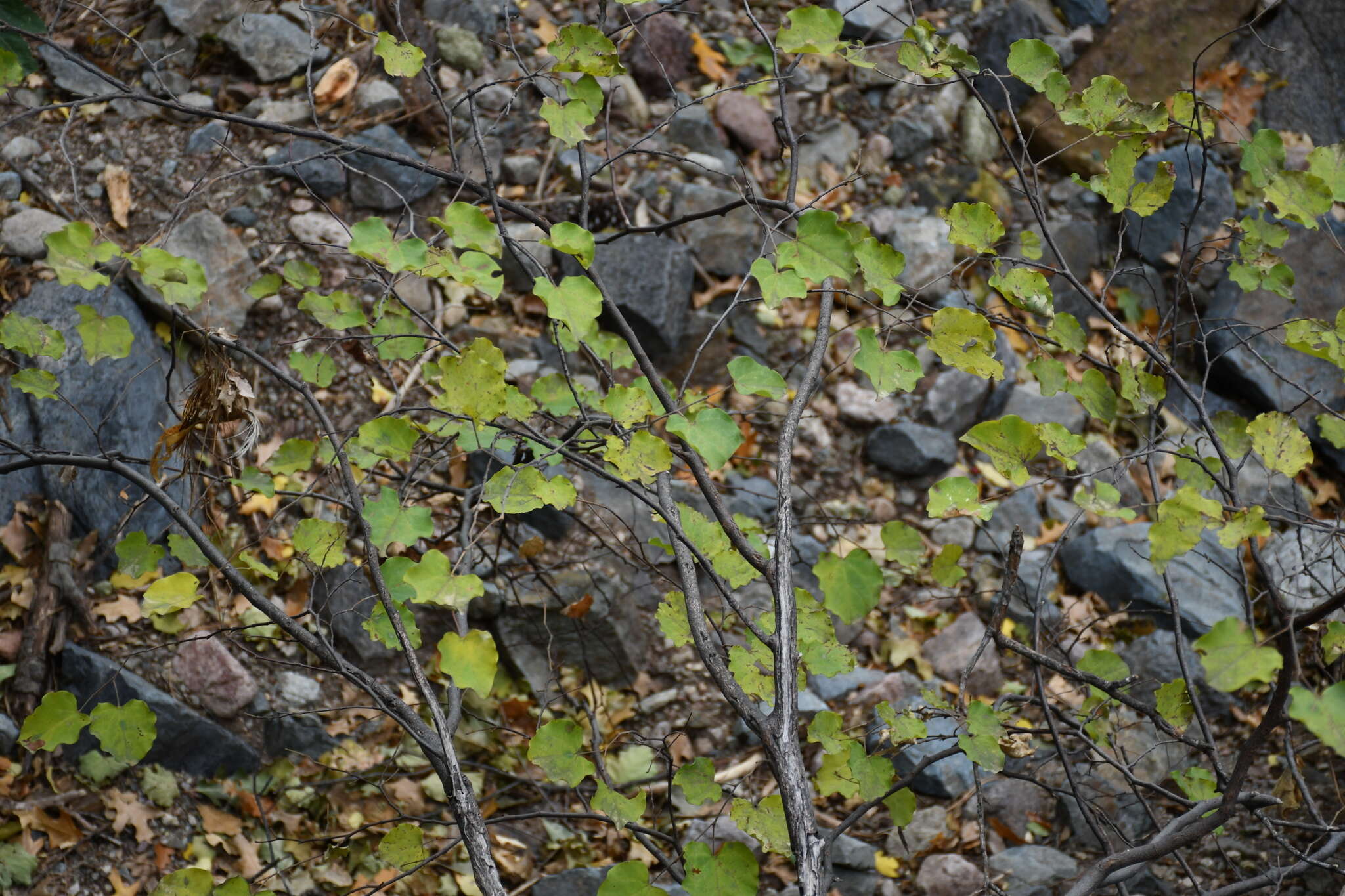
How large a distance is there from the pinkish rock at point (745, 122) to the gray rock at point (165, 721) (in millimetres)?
2977

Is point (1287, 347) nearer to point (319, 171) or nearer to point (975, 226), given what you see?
point (975, 226)

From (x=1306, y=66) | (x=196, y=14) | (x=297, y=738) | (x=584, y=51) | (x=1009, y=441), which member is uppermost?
(x=1306, y=66)

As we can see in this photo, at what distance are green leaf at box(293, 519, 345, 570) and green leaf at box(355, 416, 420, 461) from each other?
163 millimetres

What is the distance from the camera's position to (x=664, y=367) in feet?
11.4

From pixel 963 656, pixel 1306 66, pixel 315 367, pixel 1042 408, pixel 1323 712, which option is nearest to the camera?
pixel 1323 712

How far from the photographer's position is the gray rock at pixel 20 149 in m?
3.08

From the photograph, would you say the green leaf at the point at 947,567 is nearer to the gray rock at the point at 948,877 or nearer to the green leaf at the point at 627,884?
the green leaf at the point at 627,884

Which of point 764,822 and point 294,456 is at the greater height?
point 294,456

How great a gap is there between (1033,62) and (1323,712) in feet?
3.70

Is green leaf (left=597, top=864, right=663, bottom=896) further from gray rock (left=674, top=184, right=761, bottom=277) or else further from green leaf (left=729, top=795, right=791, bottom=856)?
gray rock (left=674, top=184, right=761, bottom=277)

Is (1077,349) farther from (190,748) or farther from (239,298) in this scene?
(239,298)

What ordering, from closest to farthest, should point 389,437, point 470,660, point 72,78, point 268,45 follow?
point 470,660, point 389,437, point 72,78, point 268,45

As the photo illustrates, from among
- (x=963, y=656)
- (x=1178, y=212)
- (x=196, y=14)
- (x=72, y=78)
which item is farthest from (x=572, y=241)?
(x=1178, y=212)

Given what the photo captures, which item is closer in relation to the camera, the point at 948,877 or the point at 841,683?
the point at 948,877
